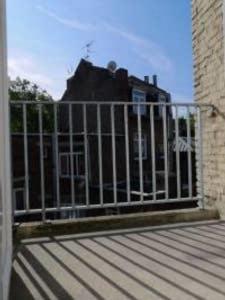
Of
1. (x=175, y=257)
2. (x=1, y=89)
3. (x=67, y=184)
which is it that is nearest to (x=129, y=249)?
(x=175, y=257)

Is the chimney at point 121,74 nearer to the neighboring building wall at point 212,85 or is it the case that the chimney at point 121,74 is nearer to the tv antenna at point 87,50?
the tv antenna at point 87,50

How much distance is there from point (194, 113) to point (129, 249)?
5.62 feet

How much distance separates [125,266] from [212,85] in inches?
80.7

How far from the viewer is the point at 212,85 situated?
4016mm

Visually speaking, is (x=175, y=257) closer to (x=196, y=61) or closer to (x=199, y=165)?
(x=199, y=165)

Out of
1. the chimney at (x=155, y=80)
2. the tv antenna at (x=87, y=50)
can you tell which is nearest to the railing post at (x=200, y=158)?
the tv antenna at (x=87, y=50)

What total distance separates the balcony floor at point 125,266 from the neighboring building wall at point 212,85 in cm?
57

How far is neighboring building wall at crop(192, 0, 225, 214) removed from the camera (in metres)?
3.83

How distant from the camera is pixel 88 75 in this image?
2261 cm

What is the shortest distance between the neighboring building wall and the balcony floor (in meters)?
0.57

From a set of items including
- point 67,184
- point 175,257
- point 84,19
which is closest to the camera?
point 175,257

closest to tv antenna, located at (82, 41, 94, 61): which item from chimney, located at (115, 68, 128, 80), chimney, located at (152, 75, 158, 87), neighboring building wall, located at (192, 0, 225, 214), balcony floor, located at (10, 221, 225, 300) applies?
chimney, located at (115, 68, 128, 80)

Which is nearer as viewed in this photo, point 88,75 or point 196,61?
point 196,61

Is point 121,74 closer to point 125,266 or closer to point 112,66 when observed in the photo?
point 112,66
